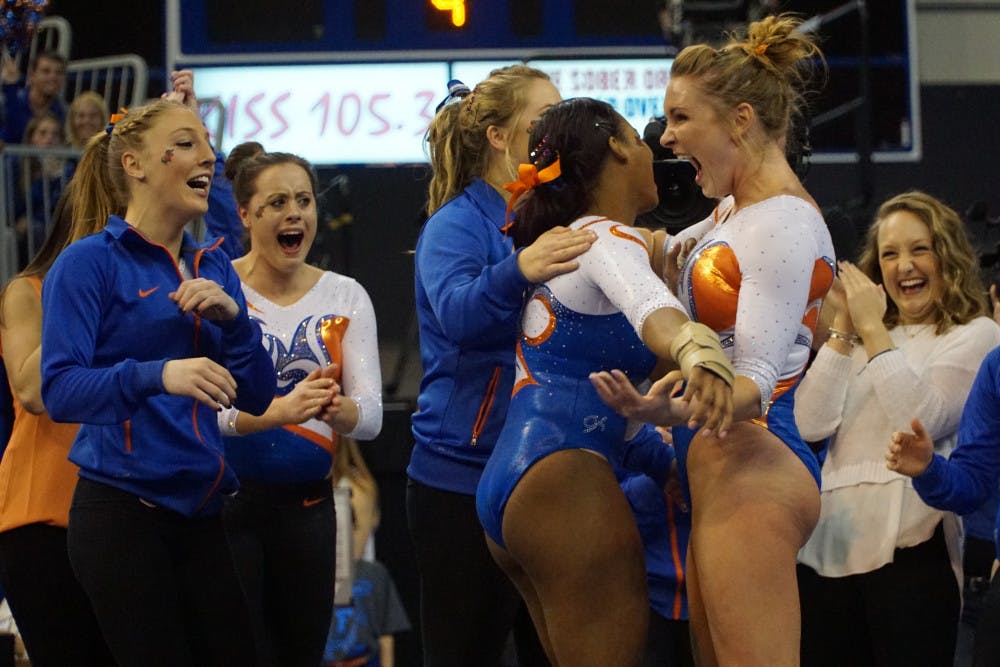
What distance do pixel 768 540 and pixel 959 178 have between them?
7.96 m

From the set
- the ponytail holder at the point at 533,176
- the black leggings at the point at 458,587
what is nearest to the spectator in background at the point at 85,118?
the black leggings at the point at 458,587

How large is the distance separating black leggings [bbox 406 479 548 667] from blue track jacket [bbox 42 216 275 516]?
0.44 m

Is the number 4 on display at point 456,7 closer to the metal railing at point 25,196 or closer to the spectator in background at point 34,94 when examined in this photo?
the metal railing at point 25,196

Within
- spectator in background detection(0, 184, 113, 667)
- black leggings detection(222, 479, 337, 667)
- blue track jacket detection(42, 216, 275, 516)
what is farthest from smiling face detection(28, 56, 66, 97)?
blue track jacket detection(42, 216, 275, 516)

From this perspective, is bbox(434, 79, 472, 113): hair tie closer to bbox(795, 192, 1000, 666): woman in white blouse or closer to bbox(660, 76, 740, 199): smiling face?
bbox(660, 76, 740, 199): smiling face

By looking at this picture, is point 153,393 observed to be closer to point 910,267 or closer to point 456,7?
point 910,267

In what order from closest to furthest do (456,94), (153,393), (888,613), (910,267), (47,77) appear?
(153,393)
(456,94)
(888,613)
(910,267)
(47,77)

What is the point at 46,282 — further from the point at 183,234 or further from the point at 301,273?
the point at 301,273

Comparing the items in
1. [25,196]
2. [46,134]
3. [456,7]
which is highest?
[456,7]

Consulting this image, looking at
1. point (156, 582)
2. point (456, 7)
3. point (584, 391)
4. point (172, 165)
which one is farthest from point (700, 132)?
point (456, 7)

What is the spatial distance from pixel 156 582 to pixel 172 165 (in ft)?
2.77

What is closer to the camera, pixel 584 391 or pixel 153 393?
pixel 584 391

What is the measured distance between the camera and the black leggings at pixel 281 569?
3387mm

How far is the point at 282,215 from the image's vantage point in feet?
11.9
